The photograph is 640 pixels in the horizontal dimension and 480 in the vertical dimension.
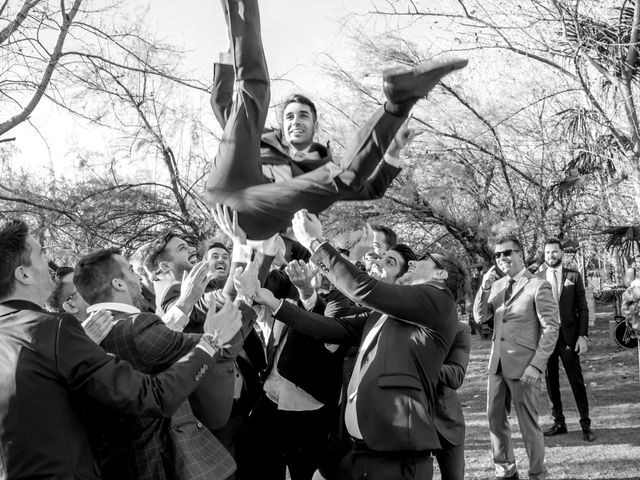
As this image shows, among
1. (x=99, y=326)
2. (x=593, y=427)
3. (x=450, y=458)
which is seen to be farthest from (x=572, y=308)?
(x=99, y=326)

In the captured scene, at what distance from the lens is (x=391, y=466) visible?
9.90 ft

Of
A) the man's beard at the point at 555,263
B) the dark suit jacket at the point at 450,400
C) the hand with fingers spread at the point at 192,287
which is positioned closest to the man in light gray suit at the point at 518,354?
the dark suit jacket at the point at 450,400

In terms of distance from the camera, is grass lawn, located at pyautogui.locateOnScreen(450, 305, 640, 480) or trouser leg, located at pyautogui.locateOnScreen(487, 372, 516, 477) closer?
trouser leg, located at pyautogui.locateOnScreen(487, 372, 516, 477)

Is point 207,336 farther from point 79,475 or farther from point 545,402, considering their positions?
point 545,402

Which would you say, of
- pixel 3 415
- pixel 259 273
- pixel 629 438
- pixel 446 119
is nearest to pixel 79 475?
pixel 3 415

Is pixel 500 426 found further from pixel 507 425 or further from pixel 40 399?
pixel 40 399

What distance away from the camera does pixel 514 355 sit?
518cm

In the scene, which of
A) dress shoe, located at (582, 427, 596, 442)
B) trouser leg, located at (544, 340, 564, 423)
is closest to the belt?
dress shoe, located at (582, 427, 596, 442)

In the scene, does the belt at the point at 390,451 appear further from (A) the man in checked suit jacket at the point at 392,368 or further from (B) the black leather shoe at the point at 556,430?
(B) the black leather shoe at the point at 556,430

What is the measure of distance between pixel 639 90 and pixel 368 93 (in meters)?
4.53

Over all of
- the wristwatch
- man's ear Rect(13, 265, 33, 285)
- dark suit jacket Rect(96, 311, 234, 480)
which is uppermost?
the wristwatch

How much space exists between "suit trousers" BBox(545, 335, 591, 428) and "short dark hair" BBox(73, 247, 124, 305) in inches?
197

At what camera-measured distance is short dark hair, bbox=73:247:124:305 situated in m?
2.71

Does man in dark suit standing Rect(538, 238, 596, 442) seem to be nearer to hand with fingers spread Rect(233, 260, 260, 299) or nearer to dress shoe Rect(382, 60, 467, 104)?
dress shoe Rect(382, 60, 467, 104)
